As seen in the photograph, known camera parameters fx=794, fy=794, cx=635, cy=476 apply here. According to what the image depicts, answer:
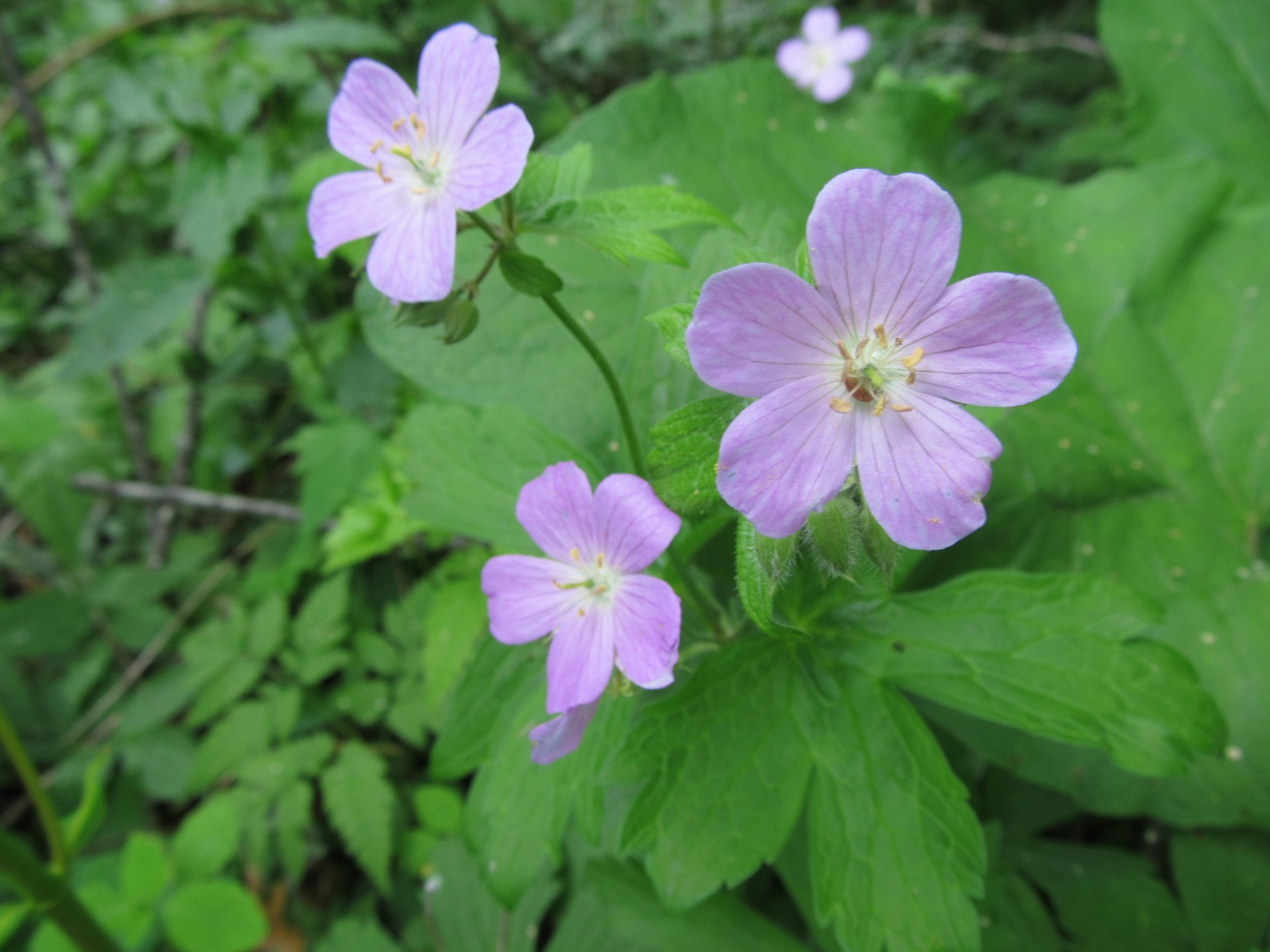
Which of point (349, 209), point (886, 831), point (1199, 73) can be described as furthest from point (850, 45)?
point (886, 831)

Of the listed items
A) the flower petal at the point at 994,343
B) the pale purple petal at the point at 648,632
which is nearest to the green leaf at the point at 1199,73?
the flower petal at the point at 994,343

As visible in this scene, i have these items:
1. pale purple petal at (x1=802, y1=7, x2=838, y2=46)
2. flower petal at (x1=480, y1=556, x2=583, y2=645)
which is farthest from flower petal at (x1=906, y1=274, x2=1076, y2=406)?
pale purple petal at (x1=802, y1=7, x2=838, y2=46)

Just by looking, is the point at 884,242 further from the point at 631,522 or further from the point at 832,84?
the point at 832,84

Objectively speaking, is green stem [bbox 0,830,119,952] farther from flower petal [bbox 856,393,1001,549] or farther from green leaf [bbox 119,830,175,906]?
flower petal [bbox 856,393,1001,549]

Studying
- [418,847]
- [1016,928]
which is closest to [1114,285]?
[1016,928]

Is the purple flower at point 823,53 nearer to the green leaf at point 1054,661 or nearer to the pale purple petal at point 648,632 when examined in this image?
the green leaf at point 1054,661

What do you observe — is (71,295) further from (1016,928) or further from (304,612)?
(1016,928)

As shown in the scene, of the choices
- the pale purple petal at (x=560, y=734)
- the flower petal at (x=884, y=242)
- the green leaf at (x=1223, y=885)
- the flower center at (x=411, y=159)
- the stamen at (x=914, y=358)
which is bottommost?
the green leaf at (x=1223, y=885)
